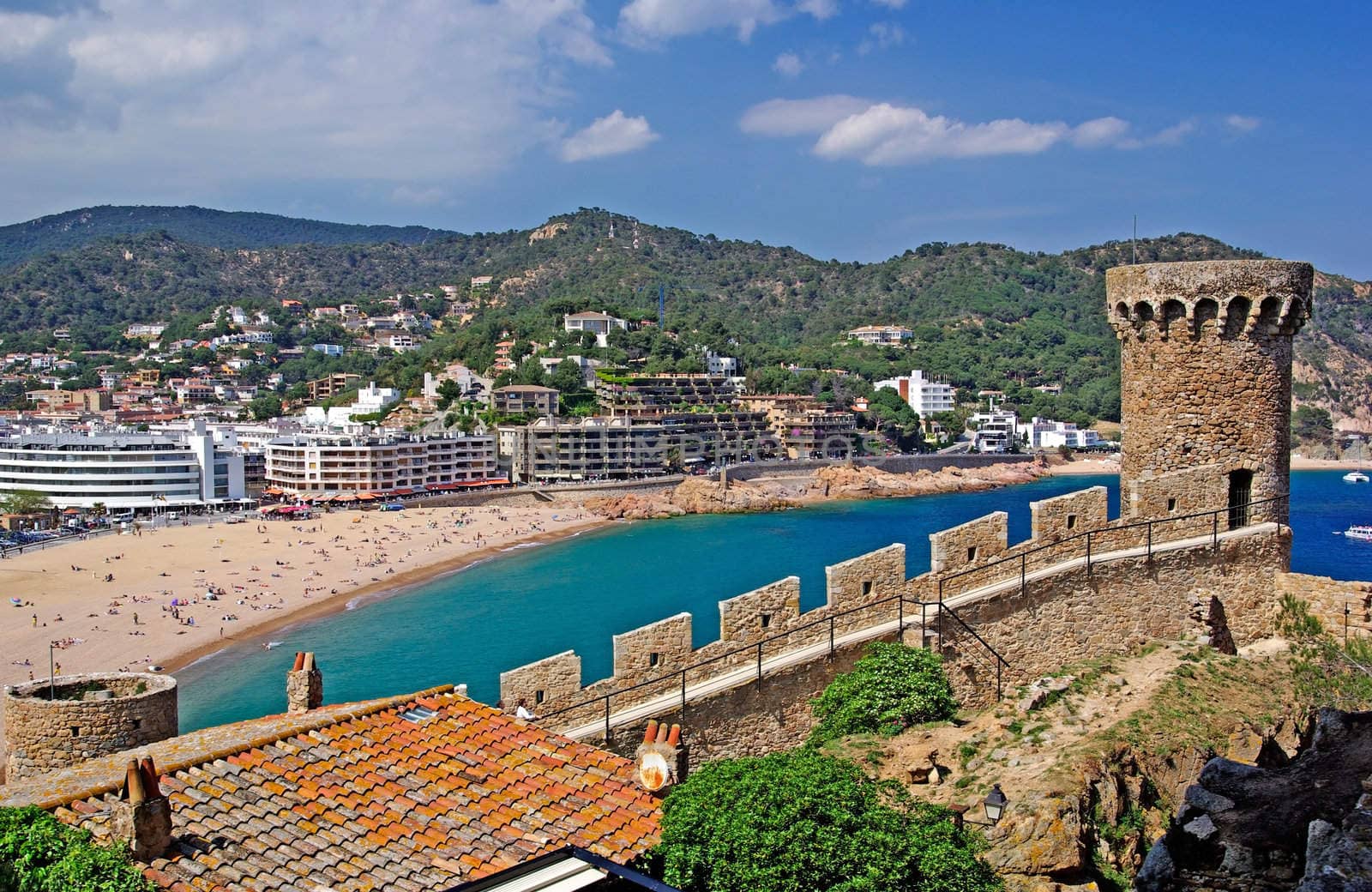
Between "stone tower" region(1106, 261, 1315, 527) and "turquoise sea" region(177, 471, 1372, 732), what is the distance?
70.0 ft

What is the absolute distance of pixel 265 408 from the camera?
13362cm

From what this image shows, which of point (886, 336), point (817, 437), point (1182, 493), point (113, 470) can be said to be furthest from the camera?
point (886, 336)

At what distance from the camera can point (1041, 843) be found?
786 centimetres

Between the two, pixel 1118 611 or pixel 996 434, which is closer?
pixel 1118 611

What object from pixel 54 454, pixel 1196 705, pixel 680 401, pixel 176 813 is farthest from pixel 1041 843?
pixel 680 401

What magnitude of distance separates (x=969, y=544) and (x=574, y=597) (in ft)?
124

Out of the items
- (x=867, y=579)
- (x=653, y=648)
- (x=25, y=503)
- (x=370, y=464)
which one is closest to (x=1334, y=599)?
(x=867, y=579)

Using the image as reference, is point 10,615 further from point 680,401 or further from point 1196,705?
point 680,401

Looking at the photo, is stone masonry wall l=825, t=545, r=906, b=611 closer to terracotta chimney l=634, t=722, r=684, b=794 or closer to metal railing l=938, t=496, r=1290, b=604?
metal railing l=938, t=496, r=1290, b=604

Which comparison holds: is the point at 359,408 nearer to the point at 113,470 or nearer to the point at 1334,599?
the point at 113,470

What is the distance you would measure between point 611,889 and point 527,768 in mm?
2668

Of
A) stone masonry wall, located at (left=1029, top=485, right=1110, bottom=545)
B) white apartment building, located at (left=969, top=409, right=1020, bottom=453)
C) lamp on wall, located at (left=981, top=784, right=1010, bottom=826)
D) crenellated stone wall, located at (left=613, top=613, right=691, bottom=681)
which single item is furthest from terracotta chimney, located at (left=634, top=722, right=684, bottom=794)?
white apartment building, located at (left=969, top=409, right=1020, bottom=453)

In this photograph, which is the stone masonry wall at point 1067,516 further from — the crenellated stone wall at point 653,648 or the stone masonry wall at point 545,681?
the stone masonry wall at point 545,681

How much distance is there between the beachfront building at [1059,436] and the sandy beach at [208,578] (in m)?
70.4
